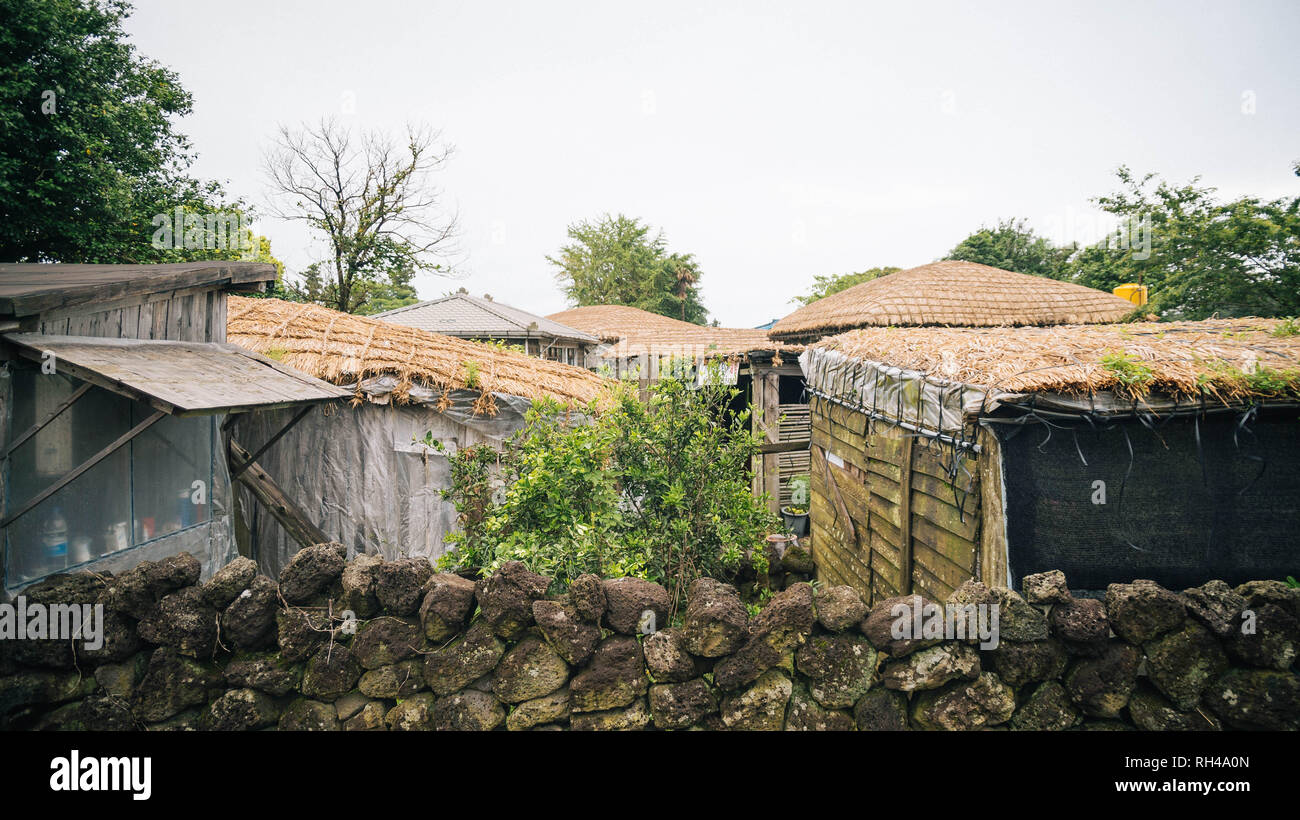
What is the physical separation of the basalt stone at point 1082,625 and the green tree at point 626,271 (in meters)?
40.6

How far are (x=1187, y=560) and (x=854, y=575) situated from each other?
3212 millimetres

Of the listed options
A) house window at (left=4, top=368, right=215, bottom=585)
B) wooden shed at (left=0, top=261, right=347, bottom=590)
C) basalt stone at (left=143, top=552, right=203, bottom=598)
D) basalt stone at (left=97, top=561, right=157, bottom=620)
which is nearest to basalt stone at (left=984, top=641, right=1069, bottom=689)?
basalt stone at (left=143, top=552, right=203, bottom=598)

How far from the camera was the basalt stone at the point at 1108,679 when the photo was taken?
9.37ft

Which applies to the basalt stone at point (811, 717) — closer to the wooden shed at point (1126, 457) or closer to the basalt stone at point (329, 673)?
the wooden shed at point (1126, 457)

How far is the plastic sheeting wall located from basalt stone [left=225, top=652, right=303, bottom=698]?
4.39 m

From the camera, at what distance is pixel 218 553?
634 centimetres

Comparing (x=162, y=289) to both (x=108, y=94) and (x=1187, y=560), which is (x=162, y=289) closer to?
(x=1187, y=560)

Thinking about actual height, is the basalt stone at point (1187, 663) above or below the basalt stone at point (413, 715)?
above

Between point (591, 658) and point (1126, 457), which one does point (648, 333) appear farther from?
point (591, 658)

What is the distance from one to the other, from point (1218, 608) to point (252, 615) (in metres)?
4.93


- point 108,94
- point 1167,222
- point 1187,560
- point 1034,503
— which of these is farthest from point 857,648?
point 108,94

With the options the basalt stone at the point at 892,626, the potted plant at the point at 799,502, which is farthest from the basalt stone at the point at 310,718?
the potted plant at the point at 799,502

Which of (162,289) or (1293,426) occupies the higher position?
(162,289)

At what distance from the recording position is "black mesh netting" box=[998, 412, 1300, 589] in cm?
356
